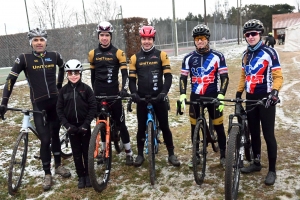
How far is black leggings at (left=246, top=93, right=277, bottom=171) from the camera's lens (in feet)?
12.4

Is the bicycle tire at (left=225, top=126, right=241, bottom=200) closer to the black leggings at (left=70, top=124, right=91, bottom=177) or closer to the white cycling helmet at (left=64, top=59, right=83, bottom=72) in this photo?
the black leggings at (left=70, top=124, right=91, bottom=177)

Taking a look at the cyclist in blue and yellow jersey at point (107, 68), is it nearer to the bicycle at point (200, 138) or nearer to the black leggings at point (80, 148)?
the black leggings at point (80, 148)

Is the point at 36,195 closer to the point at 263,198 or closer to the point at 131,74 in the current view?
the point at 131,74

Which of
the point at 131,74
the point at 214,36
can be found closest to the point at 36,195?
the point at 131,74

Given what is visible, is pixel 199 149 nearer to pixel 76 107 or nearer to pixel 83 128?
pixel 83 128

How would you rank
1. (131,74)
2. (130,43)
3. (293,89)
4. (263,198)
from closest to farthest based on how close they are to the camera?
(263,198) < (131,74) < (293,89) < (130,43)

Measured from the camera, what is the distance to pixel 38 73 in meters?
4.21

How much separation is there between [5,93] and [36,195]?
1512 mm

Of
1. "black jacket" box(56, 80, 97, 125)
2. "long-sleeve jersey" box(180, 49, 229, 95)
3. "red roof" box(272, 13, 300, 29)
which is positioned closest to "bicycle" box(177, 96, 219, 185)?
"long-sleeve jersey" box(180, 49, 229, 95)

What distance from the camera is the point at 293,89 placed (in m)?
10.5

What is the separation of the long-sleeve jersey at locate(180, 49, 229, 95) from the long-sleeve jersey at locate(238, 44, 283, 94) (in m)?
0.34

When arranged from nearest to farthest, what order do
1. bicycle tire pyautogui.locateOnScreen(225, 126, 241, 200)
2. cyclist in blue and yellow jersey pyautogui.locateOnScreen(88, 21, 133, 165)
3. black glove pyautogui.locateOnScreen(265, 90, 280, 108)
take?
bicycle tire pyautogui.locateOnScreen(225, 126, 241, 200) < black glove pyautogui.locateOnScreen(265, 90, 280, 108) < cyclist in blue and yellow jersey pyautogui.locateOnScreen(88, 21, 133, 165)

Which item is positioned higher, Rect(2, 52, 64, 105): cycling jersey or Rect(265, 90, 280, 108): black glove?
Rect(2, 52, 64, 105): cycling jersey

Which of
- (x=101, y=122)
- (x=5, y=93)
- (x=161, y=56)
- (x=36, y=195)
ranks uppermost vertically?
(x=161, y=56)
